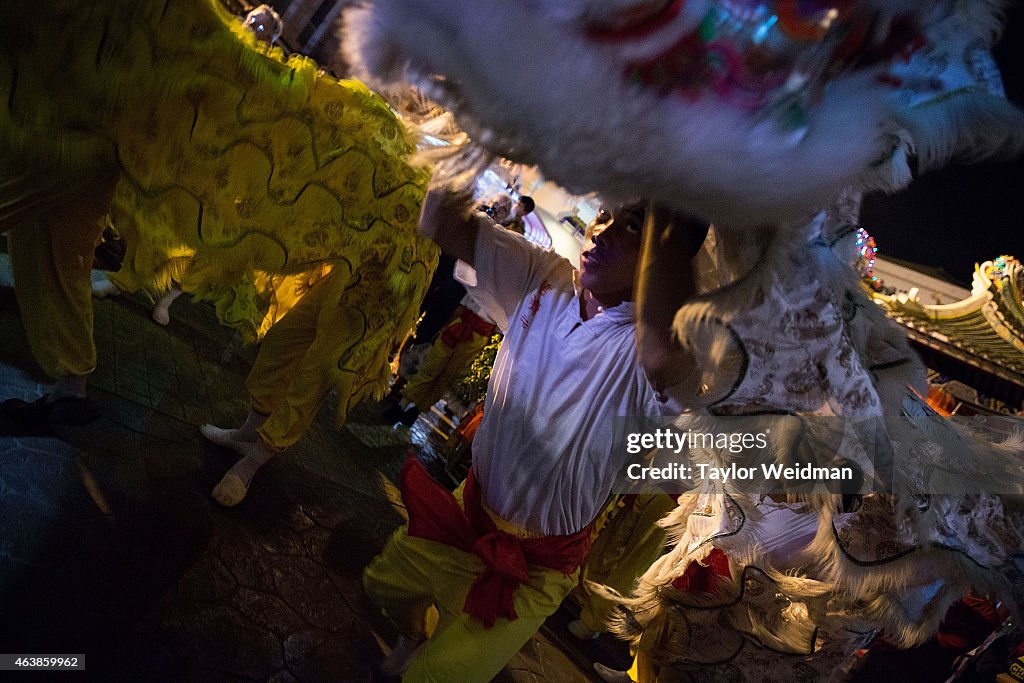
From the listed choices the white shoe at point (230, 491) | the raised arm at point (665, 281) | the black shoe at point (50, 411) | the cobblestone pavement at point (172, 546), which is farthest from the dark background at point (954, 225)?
the black shoe at point (50, 411)

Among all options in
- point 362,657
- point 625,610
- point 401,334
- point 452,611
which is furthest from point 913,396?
point 362,657

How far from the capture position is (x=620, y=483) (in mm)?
1692

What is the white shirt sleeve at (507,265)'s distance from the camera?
1743 mm

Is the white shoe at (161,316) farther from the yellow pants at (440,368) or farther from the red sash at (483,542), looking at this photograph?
the red sash at (483,542)

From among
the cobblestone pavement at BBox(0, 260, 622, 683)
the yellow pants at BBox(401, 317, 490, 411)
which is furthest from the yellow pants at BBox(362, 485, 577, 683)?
the yellow pants at BBox(401, 317, 490, 411)

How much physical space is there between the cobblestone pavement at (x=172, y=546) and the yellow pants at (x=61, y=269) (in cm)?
33

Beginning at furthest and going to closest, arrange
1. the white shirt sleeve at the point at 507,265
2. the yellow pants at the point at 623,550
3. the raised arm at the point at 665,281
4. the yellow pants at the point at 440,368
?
the yellow pants at the point at 440,368, the yellow pants at the point at 623,550, the white shirt sleeve at the point at 507,265, the raised arm at the point at 665,281

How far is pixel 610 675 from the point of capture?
9.61 feet

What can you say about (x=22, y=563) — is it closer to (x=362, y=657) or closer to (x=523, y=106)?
(x=362, y=657)

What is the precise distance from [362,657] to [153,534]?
2.84ft

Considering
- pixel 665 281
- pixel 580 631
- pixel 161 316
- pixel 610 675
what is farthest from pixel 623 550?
pixel 161 316

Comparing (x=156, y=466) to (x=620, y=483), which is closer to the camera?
(x=620, y=483)

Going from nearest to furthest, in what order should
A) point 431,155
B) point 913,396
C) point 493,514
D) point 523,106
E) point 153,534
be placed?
point 523,106 < point 431,155 < point 913,396 < point 493,514 < point 153,534

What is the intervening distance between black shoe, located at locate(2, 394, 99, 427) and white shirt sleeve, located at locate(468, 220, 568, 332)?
5.44ft
